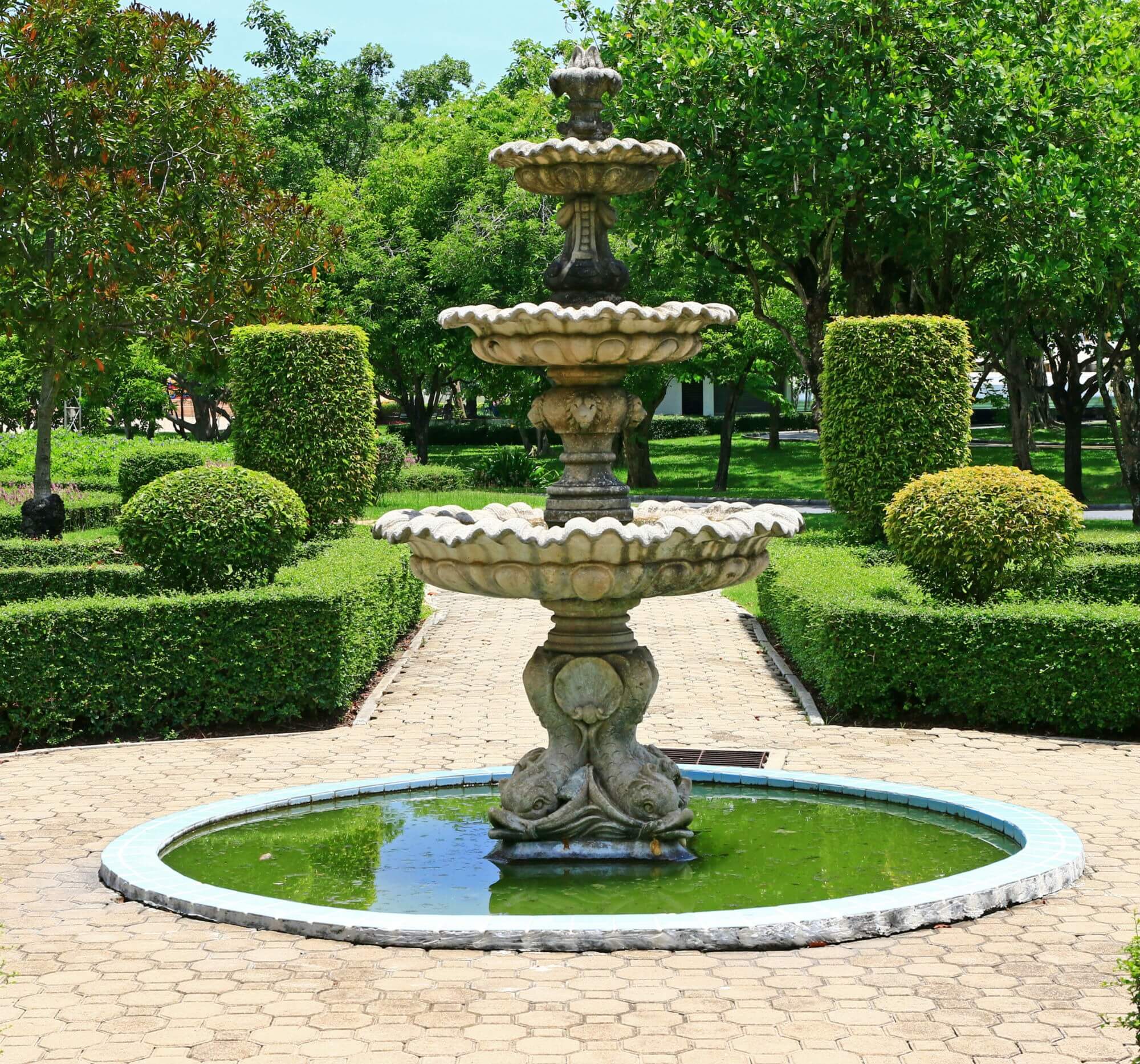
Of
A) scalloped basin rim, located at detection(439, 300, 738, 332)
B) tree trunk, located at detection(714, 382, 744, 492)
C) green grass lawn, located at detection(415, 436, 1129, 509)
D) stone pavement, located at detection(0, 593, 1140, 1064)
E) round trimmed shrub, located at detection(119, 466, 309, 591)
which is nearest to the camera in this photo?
stone pavement, located at detection(0, 593, 1140, 1064)

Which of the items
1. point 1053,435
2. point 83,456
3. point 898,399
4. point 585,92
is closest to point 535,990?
point 585,92

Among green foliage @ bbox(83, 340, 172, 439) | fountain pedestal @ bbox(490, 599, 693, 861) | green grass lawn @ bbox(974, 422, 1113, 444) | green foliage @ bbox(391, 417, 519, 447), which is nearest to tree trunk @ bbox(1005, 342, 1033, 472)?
green grass lawn @ bbox(974, 422, 1113, 444)

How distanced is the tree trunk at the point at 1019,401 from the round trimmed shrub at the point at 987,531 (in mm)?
18671

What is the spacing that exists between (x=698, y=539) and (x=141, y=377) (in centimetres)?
3656

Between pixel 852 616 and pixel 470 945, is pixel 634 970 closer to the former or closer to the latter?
pixel 470 945

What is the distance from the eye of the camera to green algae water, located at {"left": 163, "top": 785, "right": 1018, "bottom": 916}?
7.11 meters

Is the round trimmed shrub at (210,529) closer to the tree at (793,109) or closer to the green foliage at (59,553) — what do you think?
the green foliage at (59,553)

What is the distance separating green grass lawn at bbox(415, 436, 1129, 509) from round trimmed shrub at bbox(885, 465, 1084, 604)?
58.7 ft

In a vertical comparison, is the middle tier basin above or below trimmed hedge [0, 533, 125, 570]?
above

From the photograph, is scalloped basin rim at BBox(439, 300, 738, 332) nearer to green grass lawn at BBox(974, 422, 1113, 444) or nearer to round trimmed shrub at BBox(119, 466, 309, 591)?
round trimmed shrub at BBox(119, 466, 309, 591)

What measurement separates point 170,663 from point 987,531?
7194 millimetres

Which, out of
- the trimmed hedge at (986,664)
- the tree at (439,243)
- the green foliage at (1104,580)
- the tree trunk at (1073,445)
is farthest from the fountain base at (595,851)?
the tree at (439,243)

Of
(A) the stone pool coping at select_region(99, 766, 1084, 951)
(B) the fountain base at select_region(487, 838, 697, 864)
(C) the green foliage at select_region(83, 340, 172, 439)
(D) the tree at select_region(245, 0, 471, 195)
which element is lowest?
(B) the fountain base at select_region(487, 838, 697, 864)

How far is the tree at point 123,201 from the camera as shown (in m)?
17.3
